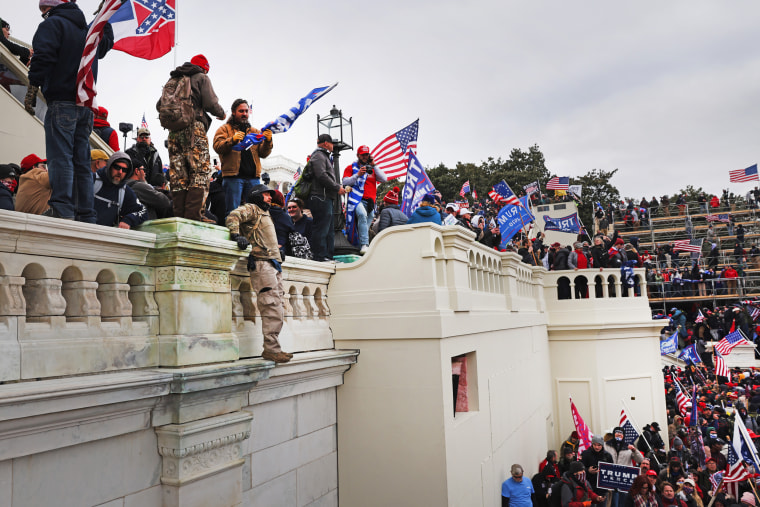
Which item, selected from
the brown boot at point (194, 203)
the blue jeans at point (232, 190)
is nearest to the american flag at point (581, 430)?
the blue jeans at point (232, 190)

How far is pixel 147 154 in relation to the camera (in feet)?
27.4

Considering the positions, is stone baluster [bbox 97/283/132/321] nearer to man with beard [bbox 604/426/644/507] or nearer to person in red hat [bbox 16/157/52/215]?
person in red hat [bbox 16/157/52/215]

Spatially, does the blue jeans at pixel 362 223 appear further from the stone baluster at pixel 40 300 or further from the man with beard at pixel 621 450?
the man with beard at pixel 621 450

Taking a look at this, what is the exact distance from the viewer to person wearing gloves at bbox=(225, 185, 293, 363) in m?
5.35

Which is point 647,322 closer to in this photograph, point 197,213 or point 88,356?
point 197,213

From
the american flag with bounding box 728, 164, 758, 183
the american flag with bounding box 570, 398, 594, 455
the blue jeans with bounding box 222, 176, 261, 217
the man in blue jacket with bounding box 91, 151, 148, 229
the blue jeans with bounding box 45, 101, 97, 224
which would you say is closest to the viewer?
the blue jeans with bounding box 45, 101, 97, 224

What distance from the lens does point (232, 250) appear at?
15.9 feet

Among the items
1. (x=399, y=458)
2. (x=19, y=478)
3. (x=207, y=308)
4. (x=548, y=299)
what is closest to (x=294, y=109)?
(x=207, y=308)

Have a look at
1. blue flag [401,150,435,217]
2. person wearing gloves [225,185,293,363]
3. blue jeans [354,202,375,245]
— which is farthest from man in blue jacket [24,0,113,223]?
blue flag [401,150,435,217]

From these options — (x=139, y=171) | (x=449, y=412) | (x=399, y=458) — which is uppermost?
(x=139, y=171)

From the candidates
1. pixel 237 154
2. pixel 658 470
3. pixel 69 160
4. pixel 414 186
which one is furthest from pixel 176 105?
pixel 658 470

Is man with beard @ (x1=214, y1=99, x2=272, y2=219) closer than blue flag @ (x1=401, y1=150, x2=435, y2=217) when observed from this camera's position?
Yes

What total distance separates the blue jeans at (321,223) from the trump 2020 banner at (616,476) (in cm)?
595

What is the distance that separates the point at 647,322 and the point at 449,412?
39.8 ft
